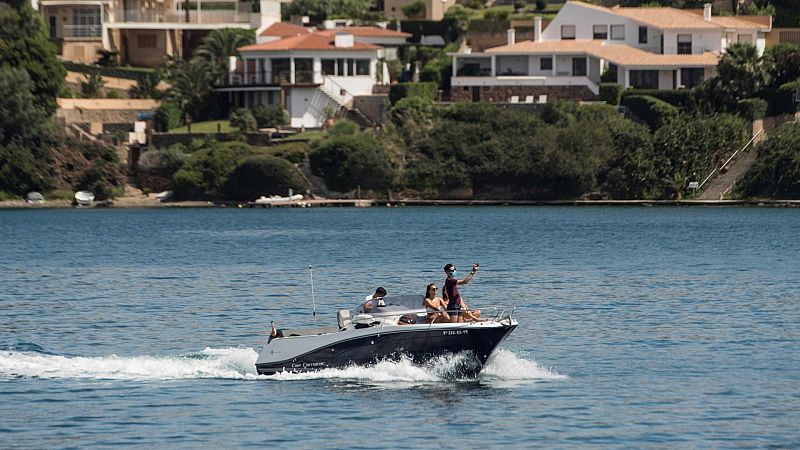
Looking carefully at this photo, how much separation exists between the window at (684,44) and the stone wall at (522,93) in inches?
314

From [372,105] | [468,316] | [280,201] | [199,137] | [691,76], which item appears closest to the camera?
[468,316]

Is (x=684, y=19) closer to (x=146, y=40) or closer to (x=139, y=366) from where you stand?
(x=146, y=40)

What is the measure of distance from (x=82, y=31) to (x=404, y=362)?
358 feet

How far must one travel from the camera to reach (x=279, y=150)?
116 metres

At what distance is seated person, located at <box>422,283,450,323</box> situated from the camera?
126 ft

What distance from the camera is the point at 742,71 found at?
113 metres

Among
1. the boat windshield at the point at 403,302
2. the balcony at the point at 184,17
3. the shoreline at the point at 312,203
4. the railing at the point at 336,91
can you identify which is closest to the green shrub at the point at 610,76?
the shoreline at the point at 312,203

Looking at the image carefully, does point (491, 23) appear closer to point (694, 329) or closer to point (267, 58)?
point (267, 58)

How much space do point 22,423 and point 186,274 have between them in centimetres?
3274

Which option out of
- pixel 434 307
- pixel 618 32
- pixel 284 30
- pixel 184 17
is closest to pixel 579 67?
pixel 618 32

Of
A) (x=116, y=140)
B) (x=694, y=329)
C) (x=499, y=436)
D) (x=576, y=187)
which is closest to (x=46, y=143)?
(x=116, y=140)

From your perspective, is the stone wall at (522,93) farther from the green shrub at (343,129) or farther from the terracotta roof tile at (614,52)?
the green shrub at (343,129)

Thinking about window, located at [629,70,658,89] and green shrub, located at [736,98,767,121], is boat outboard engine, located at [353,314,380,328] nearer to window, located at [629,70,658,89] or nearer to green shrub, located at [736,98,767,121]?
green shrub, located at [736,98,767,121]

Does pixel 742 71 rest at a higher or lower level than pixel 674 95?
higher
